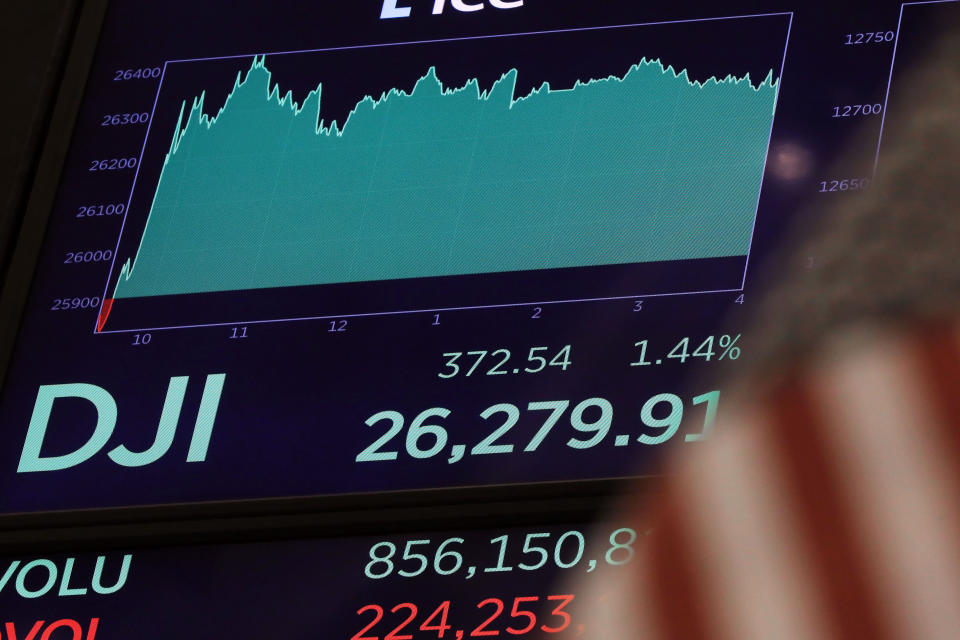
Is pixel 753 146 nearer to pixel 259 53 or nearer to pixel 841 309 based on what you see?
pixel 841 309

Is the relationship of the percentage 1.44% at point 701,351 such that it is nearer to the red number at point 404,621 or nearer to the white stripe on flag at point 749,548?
the white stripe on flag at point 749,548

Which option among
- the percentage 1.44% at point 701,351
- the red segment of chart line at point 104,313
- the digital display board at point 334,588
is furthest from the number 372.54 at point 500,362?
the red segment of chart line at point 104,313

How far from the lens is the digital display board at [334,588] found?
247cm

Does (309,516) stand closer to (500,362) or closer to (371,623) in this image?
(371,623)

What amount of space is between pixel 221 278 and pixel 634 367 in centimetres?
66

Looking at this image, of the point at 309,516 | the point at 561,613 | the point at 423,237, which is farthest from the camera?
the point at 423,237

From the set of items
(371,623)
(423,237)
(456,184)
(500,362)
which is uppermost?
(456,184)

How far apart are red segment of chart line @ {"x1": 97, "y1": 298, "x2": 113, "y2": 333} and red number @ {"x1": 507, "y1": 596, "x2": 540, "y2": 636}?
821mm

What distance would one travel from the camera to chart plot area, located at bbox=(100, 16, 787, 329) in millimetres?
2785

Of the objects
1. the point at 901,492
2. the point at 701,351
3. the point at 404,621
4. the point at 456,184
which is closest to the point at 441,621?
the point at 404,621

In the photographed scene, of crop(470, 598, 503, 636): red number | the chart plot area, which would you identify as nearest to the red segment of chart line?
the chart plot area

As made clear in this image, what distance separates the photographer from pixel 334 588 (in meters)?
→ 2.54

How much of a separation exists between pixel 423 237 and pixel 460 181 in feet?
0.37

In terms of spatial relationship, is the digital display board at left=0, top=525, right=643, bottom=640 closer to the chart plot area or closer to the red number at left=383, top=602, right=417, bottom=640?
the red number at left=383, top=602, right=417, bottom=640
